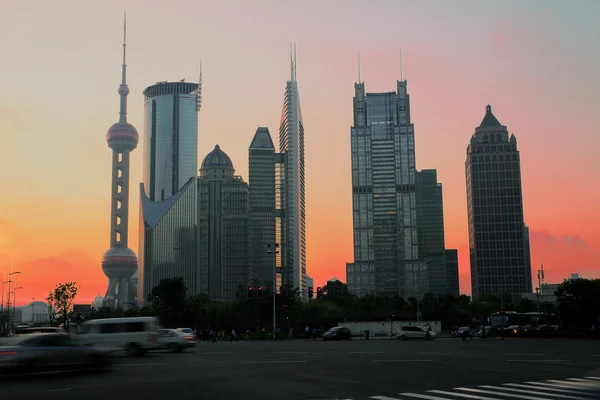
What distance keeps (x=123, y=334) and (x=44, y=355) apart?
41.1 ft

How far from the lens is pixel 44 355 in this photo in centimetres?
2230

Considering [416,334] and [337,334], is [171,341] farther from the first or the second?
[416,334]

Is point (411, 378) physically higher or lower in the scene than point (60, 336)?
lower

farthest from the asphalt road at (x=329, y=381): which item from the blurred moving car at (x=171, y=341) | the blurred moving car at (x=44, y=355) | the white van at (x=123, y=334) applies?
the blurred moving car at (x=171, y=341)

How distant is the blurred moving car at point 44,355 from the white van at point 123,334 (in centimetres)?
1088

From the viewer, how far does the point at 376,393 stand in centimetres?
1684

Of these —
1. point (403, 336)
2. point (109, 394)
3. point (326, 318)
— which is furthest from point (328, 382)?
point (326, 318)

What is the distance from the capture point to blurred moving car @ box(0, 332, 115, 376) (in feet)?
71.6

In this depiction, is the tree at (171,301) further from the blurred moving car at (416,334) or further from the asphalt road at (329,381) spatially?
the asphalt road at (329,381)

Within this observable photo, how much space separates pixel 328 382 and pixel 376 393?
3.09 meters

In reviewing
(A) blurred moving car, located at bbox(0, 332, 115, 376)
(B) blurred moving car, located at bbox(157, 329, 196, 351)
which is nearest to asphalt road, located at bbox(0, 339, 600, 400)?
(A) blurred moving car, located at bbox(0, 332, 115, 376)

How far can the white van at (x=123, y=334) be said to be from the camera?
34375 millimetres

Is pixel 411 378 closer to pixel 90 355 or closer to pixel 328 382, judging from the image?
pixel 328 382

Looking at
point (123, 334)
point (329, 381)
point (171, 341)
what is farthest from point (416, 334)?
point (329, 381)
